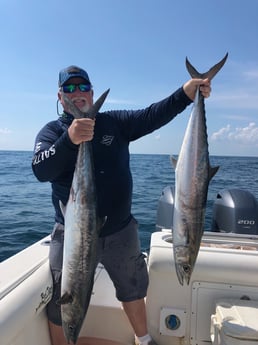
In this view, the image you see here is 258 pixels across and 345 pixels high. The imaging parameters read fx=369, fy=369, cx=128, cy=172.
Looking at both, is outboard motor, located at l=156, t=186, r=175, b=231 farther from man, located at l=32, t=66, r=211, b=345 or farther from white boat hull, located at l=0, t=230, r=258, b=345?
man, located at l=32, t=66, r=211, b=345

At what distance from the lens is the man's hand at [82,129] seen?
1915 mm

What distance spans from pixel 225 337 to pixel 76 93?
187 cm

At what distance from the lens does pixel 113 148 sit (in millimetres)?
2576

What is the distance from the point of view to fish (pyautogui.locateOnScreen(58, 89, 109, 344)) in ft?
6.61

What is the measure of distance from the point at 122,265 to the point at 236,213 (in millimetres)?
2109

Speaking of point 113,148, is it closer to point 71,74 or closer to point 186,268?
point 71,74

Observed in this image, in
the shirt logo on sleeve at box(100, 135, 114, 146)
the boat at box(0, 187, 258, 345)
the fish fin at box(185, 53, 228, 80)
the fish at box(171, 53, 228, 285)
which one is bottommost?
the boat at box(0, 187, 258, 345)

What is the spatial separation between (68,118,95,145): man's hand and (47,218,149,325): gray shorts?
86 centimetres

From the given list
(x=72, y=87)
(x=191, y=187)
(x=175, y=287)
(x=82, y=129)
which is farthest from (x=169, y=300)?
(x=72, y=87)

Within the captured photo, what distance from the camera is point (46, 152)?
219cm

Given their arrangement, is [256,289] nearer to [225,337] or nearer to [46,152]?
[225,337]

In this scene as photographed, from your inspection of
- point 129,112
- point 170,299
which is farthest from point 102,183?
point 170,299

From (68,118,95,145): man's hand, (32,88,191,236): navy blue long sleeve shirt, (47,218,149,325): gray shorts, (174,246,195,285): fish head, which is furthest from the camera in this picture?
(47,218,149,325): gray shorts

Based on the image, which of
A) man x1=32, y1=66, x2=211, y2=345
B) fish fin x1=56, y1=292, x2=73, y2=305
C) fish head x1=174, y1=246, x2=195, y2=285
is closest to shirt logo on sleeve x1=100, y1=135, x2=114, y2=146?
man x1=32, y1=66, x2=211, y2=345
